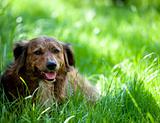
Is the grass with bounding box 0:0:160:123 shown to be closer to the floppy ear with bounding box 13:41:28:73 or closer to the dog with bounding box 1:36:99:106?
the dog with bounding box 1:36:99:106

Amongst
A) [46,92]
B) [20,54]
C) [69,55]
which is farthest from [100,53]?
[46,92]

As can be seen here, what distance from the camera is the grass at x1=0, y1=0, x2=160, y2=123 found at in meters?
5.42

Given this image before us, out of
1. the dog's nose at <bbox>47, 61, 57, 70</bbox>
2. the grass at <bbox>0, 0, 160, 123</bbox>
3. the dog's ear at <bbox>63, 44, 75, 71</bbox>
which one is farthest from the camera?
the dog's ear at <bbox>63, 44, 75, 71</bbox>

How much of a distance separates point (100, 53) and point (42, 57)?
9.12 ft

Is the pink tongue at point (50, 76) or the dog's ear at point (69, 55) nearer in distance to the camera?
the pink tongue at point (50, 76)

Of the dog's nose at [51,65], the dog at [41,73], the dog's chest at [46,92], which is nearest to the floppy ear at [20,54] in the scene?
the dog at [41,73]

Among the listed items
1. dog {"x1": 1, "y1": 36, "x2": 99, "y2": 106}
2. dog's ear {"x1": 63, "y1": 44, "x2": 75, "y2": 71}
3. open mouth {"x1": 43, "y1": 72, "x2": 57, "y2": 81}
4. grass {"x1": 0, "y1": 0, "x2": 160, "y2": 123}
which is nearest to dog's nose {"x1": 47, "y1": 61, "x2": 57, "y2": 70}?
dog {"x1": 1, "y1": 36, "x2": 99, "y2": 106}

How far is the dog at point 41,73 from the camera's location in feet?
19.5

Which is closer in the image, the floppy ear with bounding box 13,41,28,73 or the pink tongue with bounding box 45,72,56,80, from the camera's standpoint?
the pink tongue with bounding box 45,72,56,80

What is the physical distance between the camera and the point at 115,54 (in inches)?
334

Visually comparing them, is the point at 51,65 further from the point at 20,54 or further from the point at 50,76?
the point at 20,54

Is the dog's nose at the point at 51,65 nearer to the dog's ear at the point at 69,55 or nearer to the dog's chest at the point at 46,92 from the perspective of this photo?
the dog's chest at the point at 46,92

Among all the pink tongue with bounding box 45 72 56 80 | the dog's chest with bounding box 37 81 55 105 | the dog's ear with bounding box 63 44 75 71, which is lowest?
the dog's chest with bounding box 37 81 55 105

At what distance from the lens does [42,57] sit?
5988mm
